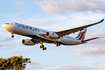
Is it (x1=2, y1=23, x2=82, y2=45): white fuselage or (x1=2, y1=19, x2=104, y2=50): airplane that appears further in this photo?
(x1=2, y1=19, x2=104, y2=50): airplane

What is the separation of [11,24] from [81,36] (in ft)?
101

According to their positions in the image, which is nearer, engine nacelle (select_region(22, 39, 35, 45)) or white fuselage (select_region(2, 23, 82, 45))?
white fuselage (select_region(2, 23, 82, 45))

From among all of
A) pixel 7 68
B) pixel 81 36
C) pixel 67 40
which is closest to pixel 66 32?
pixel 67 40

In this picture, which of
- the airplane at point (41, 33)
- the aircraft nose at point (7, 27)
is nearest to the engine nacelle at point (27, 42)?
the airplane at point (41, 33)

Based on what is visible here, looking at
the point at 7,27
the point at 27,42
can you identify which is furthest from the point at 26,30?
the point at 27,42

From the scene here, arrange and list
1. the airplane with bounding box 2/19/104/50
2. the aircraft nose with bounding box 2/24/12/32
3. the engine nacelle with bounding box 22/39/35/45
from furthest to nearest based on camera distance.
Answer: the engine nacelle with bounding box 22/39/35/45 < the airplane with bounding box 2/19/104/50 < the aircraft nose with bounding box 2/24/12/32

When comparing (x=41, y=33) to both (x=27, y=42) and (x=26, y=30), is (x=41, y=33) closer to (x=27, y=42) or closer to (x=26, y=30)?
(x=26, y=30)

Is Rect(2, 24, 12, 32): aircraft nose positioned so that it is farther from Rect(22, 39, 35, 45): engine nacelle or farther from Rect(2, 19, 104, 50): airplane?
Rect(22, 39, 35, 45): engine nacelle

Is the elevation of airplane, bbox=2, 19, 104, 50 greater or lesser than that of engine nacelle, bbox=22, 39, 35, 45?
greater

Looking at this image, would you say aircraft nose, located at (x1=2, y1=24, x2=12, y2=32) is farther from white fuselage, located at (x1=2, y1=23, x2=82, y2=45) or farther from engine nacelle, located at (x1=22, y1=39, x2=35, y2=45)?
engine nacelle, located at (x1=22, y1=39, x2=35, y2=45)

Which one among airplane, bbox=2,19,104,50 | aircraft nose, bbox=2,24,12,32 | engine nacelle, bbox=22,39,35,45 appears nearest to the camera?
aircraft nose, bbox=2,24,12,32

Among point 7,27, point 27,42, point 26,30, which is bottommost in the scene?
point 27,42

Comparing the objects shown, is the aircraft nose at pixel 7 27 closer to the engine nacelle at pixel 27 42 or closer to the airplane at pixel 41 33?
the airplane at pixel 41 33

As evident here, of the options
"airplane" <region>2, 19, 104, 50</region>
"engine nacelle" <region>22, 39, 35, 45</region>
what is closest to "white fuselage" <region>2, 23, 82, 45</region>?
"airplane" <region>2, 19, 104, 50</region>
